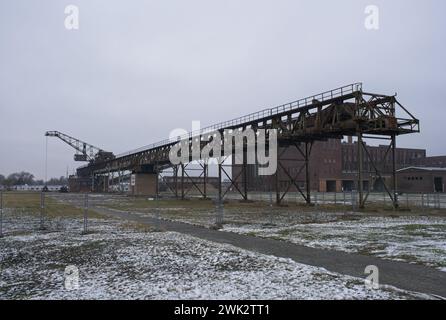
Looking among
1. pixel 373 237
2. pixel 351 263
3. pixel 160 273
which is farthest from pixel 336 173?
pixel 160 273

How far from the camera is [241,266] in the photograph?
1051 centimetres

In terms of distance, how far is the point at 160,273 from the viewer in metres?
9.67

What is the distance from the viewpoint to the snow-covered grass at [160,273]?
7828 mm

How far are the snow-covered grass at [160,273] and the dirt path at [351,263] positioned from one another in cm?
62

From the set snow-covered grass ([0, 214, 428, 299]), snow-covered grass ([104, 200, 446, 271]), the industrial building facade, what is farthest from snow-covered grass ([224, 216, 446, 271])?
the industrial building facade

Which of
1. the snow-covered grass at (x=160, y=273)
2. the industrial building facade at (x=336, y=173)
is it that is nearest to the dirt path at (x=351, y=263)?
the snow-covered grass at (x=160, y=273)

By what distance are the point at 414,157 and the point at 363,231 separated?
13814 centimetres

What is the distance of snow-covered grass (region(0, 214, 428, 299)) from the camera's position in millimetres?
7828

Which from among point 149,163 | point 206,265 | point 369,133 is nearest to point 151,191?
point 149,163

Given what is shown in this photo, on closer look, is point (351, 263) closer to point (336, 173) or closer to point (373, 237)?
point (373, 237)

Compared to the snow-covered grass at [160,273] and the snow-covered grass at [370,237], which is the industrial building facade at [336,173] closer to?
the snow-covered grass at [370,237]

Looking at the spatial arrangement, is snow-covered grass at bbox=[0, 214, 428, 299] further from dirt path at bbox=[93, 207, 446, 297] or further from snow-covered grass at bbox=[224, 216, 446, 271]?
snow-covered grass at bbox=[224, 216, 446, 271]

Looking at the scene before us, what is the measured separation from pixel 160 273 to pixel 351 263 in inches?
198

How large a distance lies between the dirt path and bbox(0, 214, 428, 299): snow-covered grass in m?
0.62
